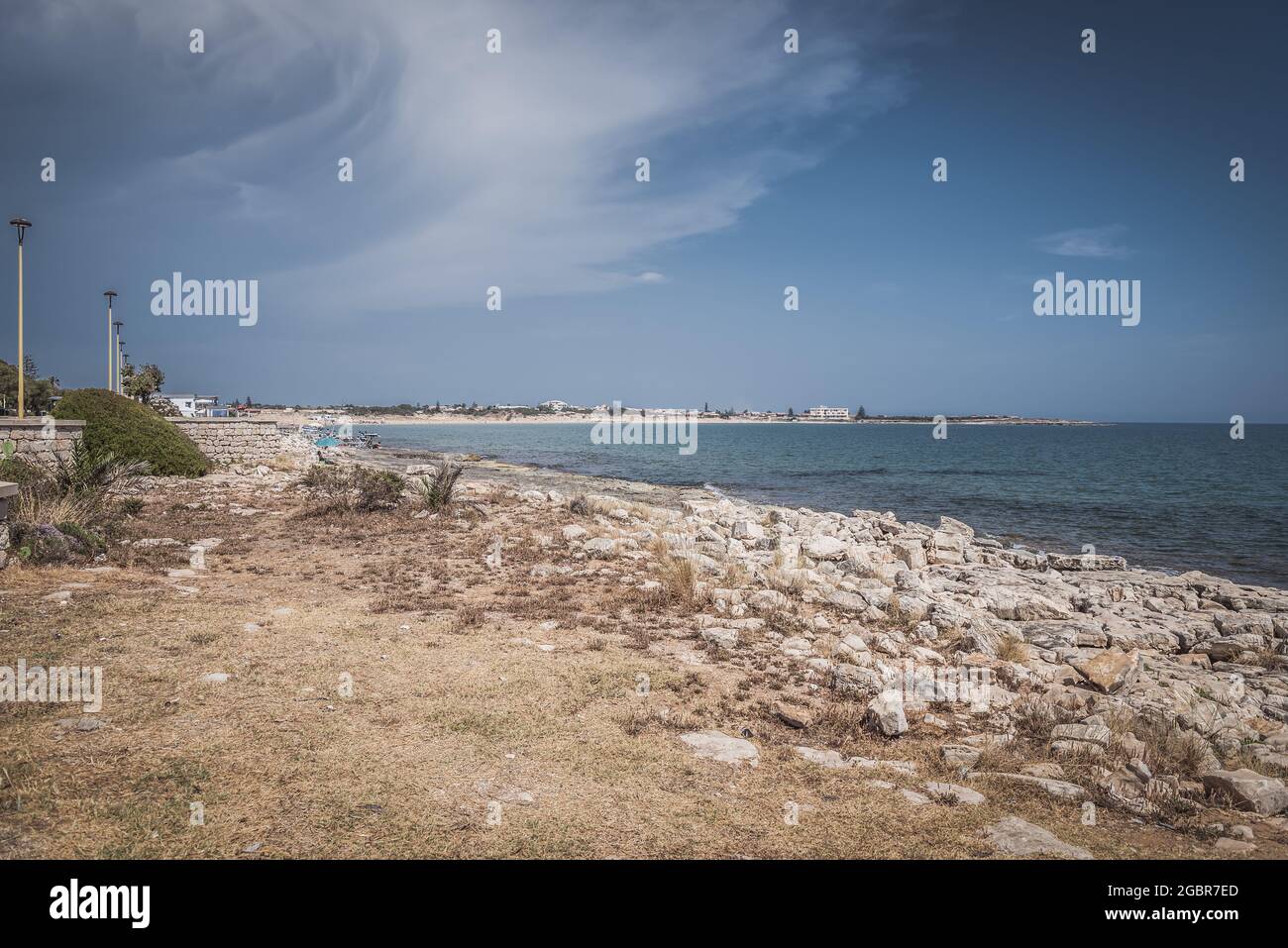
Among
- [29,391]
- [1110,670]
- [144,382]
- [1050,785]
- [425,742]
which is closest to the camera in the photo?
[1050,785]

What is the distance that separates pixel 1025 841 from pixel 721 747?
2.07 m

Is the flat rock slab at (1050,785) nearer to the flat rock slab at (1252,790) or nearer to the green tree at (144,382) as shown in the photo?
the flat rock slab at (1252,790)

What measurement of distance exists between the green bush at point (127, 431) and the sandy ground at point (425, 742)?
44.5ft

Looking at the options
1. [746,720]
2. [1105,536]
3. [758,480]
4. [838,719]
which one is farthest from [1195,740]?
[758,480]

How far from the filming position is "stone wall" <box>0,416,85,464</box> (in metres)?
17.0

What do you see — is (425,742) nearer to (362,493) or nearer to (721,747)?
(721,747)

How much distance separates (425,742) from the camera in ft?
16.0

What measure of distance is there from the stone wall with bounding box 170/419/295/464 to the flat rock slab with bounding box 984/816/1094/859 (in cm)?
2905

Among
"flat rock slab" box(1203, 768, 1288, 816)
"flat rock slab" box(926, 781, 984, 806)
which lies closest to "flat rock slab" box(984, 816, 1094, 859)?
"flat rock slab" box(926, 781, 984, 806)

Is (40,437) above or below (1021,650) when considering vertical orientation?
above

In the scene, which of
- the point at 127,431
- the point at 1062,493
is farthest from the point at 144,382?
the point at 1062,493

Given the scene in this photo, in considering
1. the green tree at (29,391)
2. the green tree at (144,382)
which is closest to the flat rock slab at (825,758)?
the green tree at (144,382)

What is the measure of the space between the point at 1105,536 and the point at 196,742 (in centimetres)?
2611
